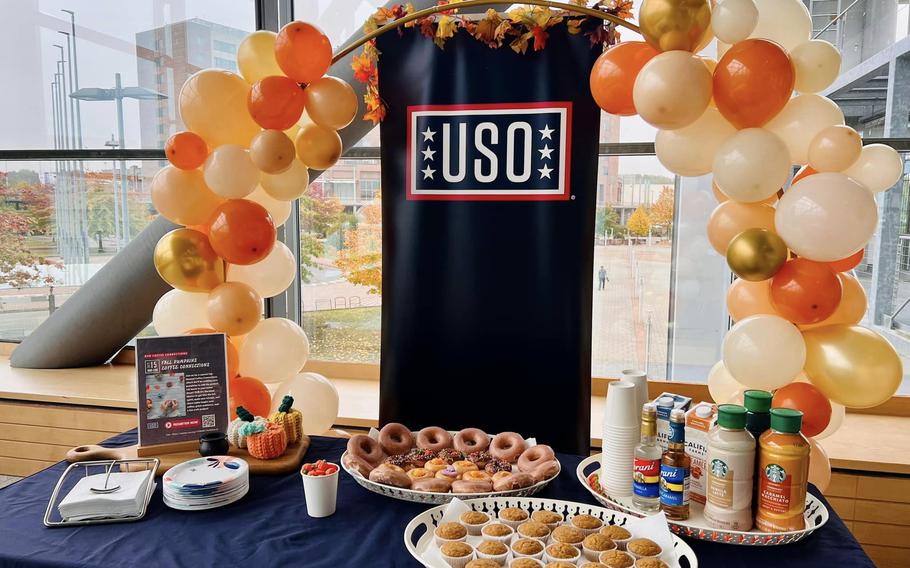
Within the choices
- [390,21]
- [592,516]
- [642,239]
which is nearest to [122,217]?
[390,21]

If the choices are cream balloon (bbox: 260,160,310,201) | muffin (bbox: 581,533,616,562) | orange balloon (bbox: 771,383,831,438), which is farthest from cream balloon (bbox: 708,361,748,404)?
cream balloon (bbox: 260,160,310,201)

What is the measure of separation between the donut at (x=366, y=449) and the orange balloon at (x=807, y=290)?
1.15 m

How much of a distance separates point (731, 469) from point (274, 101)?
5.29 ft

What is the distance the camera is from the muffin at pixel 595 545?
121 centimetres

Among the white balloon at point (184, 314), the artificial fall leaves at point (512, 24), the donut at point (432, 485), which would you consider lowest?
the donut at point (432, 485)

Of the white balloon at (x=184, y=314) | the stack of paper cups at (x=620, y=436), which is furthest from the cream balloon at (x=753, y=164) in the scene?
the white balloon at (x=184, y=314)

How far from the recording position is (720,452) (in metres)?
1.27

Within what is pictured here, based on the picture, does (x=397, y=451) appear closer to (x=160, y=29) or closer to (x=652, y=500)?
(x=652, y=500)

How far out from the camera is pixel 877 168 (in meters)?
1.85

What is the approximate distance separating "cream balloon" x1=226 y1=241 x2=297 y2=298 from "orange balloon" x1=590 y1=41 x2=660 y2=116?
1.24 meters

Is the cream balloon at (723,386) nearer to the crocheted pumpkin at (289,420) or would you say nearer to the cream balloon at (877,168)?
the cream balloon at (877,168)

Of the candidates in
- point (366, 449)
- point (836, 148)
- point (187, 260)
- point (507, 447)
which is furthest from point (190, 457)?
point (836, 148)

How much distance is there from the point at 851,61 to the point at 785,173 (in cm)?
172

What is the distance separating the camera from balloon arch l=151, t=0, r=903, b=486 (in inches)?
67.5
